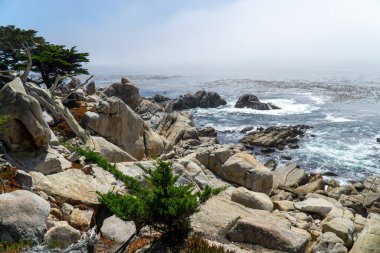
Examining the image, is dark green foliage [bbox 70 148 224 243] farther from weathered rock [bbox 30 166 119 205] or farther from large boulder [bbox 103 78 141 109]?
large boulder [bbox 103 78 141 109]

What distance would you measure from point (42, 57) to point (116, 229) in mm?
19307

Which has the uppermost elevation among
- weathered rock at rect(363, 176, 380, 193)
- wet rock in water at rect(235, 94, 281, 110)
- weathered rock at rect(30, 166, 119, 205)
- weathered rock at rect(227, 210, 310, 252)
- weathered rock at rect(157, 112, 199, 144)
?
weathered rock at rect(30, 166, 119, 205)

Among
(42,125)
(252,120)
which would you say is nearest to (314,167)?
(252,120)

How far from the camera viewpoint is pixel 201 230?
10.4 meters

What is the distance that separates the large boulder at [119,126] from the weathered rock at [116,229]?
11621 millimetres

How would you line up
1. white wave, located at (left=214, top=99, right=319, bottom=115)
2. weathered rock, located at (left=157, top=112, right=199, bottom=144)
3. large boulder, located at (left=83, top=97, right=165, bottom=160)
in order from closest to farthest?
1. large boulder, located at (left=83, top=97, right=165, bottom=160)
2. weathered rock, located at (left=157, top=112, right=199, bottom=144)
3. white wave, located at (left=214, top=99, right=319, bottom=115)

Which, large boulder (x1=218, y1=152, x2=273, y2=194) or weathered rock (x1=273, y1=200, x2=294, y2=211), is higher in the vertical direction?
large boulder (x1=218, y1=152, x2=273, y2=194)

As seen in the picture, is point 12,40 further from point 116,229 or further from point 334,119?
point 334,119

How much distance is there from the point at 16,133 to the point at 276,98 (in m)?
68.0

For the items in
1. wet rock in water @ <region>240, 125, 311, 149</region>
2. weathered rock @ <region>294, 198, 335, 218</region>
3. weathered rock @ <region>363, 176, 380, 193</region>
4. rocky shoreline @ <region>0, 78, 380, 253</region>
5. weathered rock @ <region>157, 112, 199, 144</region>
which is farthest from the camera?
wet rock in water @ <region>240, 125, 311, 149</region>

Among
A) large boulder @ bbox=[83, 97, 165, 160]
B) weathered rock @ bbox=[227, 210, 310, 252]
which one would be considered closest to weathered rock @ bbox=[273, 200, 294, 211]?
weathered rock @ bbox=[227, 210, 310, 252]

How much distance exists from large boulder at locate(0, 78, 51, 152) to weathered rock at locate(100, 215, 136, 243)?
170 inches

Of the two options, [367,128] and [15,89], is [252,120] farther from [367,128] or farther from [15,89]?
[15,89]

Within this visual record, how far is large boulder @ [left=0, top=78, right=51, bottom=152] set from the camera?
11719mm
